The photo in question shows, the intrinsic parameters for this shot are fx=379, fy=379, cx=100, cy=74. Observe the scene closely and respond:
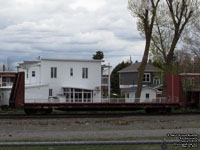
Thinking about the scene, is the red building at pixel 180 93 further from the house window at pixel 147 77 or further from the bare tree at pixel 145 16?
the house window at pixel 147 77

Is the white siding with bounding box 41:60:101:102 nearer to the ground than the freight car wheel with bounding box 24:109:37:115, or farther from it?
farther from it

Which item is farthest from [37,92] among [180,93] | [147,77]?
[147,77]

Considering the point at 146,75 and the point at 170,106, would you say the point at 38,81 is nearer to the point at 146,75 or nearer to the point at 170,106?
the point at 170,106

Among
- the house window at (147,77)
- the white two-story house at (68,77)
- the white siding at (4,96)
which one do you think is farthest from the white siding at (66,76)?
the house window at (147,77)

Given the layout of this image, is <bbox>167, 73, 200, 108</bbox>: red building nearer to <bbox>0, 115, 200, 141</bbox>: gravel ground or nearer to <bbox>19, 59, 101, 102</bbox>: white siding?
<bbox>0, 115, 200, 141</bbox>: gravel ground

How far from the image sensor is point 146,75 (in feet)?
267

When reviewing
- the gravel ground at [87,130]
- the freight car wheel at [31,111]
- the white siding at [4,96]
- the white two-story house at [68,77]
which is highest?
the white two-story house at [68,77]

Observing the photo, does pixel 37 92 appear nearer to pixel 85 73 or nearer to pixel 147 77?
pixel 85 73

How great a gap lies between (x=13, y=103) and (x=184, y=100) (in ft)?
46.4

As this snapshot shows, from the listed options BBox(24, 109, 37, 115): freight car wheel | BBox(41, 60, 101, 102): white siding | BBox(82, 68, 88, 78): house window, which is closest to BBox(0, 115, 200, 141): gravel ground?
BBox(24, 109, 37, 115): freight car wheel

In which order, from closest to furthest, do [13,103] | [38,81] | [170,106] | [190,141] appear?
1. [190,141]
2. [13,103]
3. [170,106]
4. [38,81]

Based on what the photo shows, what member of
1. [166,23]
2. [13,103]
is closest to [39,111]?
[13,103]

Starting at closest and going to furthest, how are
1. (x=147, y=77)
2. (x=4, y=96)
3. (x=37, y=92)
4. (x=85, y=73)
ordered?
(x=37, y=92)
(x=4, y=96)
(x=85, y=73)
(x=147, y=77)

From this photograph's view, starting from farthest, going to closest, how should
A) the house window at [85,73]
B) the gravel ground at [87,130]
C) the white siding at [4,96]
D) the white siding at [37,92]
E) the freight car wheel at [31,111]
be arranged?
the house window at [85,73]
the white siding at [4,96]
the white siding at [37,92]
the freight car wheel at [31,111]
the gravel ground at [87,130]
